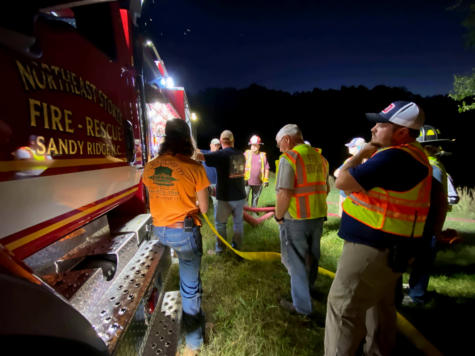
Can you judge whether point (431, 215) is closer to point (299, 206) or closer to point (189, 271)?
point (299, 206)

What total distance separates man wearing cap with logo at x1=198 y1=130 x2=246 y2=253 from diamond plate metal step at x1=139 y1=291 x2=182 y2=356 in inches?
84.8

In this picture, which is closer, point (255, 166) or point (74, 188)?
point (74, 188)

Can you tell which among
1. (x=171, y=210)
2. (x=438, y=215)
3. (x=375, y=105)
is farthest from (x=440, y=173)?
(x=375, y=105)

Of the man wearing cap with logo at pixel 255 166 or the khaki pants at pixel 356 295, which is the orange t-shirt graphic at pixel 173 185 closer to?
the khaki pants at pixel 356 295

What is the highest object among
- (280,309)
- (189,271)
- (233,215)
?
(189,271)

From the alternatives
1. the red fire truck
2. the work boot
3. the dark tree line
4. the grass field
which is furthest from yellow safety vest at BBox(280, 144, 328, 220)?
the dark tree line

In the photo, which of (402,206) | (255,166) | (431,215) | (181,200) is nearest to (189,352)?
(181,200)

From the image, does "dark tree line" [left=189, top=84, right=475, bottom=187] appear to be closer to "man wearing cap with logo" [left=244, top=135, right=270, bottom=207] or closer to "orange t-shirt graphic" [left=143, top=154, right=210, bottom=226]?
"man wearing cap with logo" [left=244, top=135, right=270, bottom=207]

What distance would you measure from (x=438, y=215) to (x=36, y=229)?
3.16 metres

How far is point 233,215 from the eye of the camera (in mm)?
4461

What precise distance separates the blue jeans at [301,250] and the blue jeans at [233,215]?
1.70m

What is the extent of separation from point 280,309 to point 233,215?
1897mm

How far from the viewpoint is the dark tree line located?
109 ft

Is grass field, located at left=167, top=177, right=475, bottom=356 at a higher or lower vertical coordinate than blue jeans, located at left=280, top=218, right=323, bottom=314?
lower
